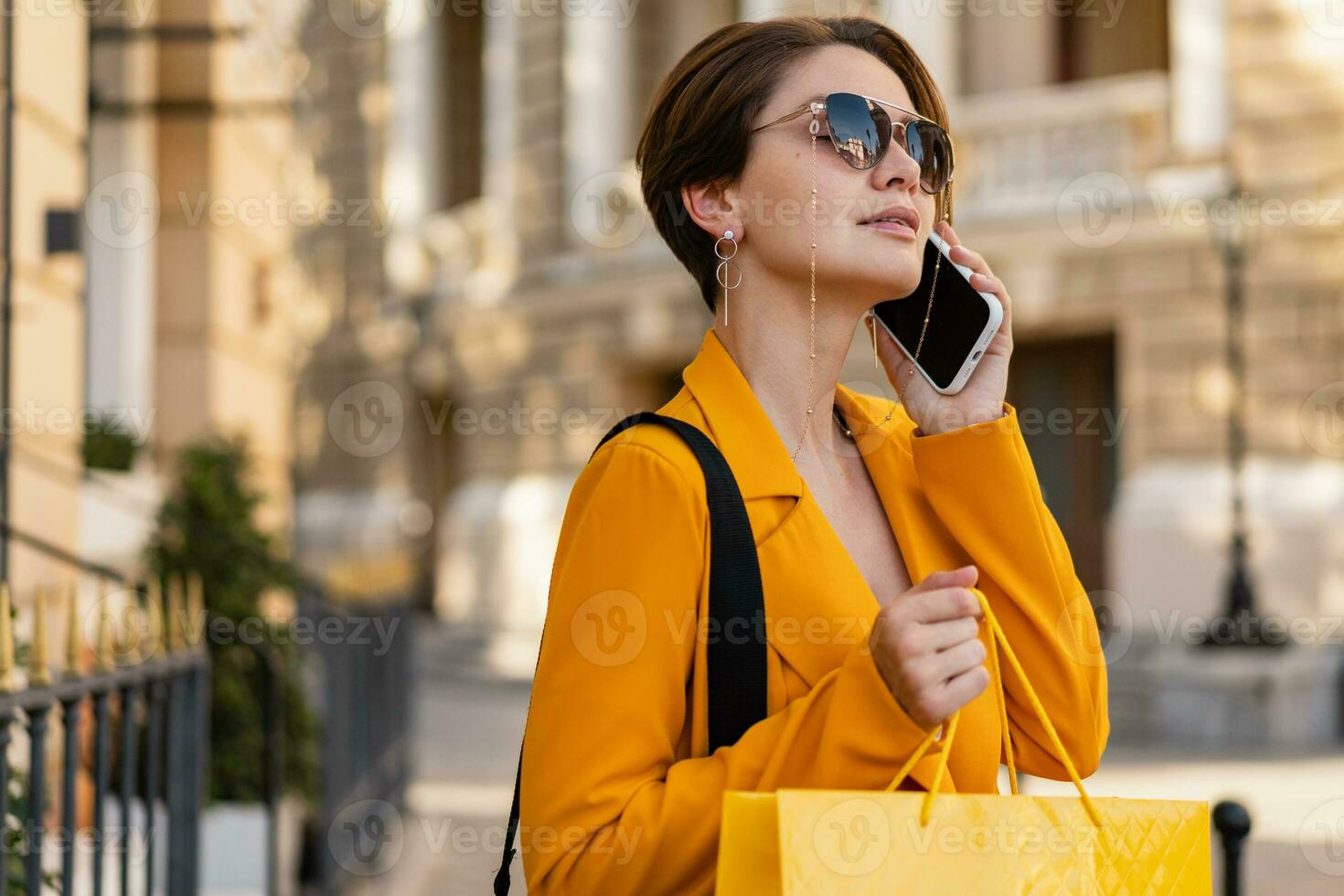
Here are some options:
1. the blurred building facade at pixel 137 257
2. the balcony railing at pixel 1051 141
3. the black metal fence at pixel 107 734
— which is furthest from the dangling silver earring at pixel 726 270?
the balcony railing at pixel 1051 141

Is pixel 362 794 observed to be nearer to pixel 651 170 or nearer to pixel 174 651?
pixel 174 651

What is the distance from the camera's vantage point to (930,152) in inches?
78.2

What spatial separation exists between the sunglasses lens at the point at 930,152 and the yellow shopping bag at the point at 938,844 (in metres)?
0.72

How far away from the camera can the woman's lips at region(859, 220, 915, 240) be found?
1.88 meters

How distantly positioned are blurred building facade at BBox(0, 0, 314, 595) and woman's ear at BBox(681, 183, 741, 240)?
398cm

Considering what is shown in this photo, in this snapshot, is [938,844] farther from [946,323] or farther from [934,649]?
[946,323]

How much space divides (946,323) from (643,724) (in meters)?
0.80

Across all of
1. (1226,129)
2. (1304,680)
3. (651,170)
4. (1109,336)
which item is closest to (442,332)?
(1109,336)

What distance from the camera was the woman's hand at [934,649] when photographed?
4.88 feet

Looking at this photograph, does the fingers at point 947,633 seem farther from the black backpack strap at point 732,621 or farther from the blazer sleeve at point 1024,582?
the blazer sleeve at point 1024,582

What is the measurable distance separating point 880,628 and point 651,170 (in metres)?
0.85

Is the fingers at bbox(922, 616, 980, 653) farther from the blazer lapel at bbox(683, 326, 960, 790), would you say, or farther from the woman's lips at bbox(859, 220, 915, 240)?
the woman's lips at bbox(859, 220, 915, 240)

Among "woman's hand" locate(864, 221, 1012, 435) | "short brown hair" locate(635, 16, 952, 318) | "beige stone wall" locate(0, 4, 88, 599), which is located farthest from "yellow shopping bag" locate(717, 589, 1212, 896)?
"beige stone wall" locate(0, 4, 88, 599)

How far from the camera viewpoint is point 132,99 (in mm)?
8281
